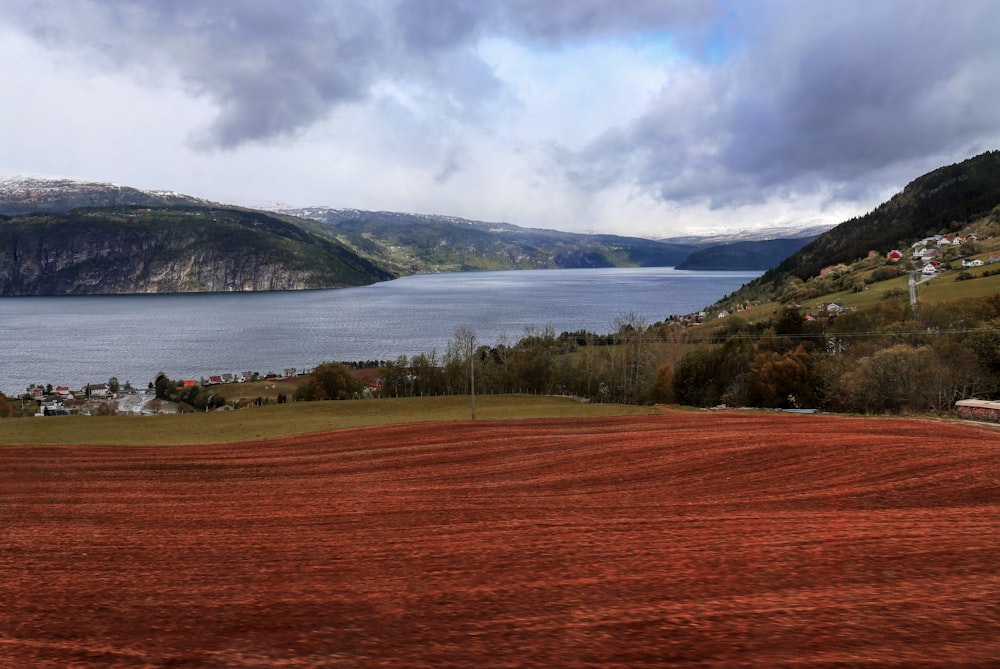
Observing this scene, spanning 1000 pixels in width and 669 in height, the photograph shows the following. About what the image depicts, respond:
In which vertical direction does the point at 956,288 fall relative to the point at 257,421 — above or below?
above

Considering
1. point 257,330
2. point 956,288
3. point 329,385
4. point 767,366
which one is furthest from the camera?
point 257,330

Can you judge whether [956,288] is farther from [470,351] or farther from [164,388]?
[164,388]

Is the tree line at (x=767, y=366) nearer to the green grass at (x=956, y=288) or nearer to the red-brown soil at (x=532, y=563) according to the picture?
the green grass at (x=956, y=288)

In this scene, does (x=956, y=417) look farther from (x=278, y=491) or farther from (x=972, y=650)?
(x=278, y=491)

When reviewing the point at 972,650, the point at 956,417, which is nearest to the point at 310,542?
the point at 972,650

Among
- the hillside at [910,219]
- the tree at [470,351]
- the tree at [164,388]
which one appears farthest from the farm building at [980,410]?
the hillside at [910,219]

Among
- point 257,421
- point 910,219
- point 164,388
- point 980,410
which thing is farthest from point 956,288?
point 910,219

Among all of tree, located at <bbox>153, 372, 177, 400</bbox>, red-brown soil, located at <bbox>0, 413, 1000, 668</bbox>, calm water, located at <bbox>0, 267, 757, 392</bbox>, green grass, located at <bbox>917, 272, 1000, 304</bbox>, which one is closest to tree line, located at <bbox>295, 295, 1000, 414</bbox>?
green grass, located at <bbox>917, 272, 1000, 304</bbox>
